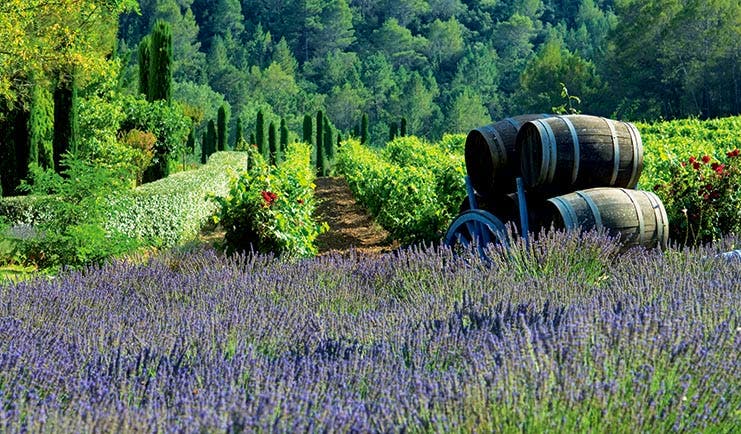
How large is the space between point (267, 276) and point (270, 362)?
193 centimetres

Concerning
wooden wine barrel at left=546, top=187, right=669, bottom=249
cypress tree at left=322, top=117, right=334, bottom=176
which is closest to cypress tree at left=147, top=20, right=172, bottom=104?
cypress tree at left=322, top=117, right=334, bottom=176

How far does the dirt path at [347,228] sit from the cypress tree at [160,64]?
19.9ft

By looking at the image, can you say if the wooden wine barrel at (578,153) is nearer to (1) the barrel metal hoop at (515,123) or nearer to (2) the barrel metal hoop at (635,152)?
(2) the barrel metal hoop at (635,152)

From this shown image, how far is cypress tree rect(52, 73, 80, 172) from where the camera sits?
644 inches

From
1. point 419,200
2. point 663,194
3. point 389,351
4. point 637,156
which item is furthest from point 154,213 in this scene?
point 389,351

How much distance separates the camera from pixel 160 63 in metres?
23.7

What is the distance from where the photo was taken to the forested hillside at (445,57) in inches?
2034

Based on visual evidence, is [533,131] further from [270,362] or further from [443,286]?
[270,362]

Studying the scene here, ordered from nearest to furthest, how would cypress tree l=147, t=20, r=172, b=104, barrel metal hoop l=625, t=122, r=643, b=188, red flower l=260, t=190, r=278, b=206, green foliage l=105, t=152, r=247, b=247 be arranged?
barrel metal hoop l=625, t=122, r=643, b=188, red flower l=260, t=190, r=278, b=206, green foliage l=105, t=152, r=247, b=247, cypress tree l=147, t=20, r=172, b=104

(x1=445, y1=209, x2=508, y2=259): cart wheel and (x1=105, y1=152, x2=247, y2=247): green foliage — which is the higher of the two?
(x1=445, y1=209, x2=508, y2=259): cart wheel

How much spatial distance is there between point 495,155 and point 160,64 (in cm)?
1833

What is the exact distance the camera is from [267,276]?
4.96 metres

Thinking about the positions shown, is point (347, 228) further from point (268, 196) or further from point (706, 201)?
point (706, 201)

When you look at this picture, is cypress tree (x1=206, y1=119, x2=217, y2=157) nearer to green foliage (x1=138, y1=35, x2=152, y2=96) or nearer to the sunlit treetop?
green foliage (x1=138, y1=35, x2=152, y2=96)
